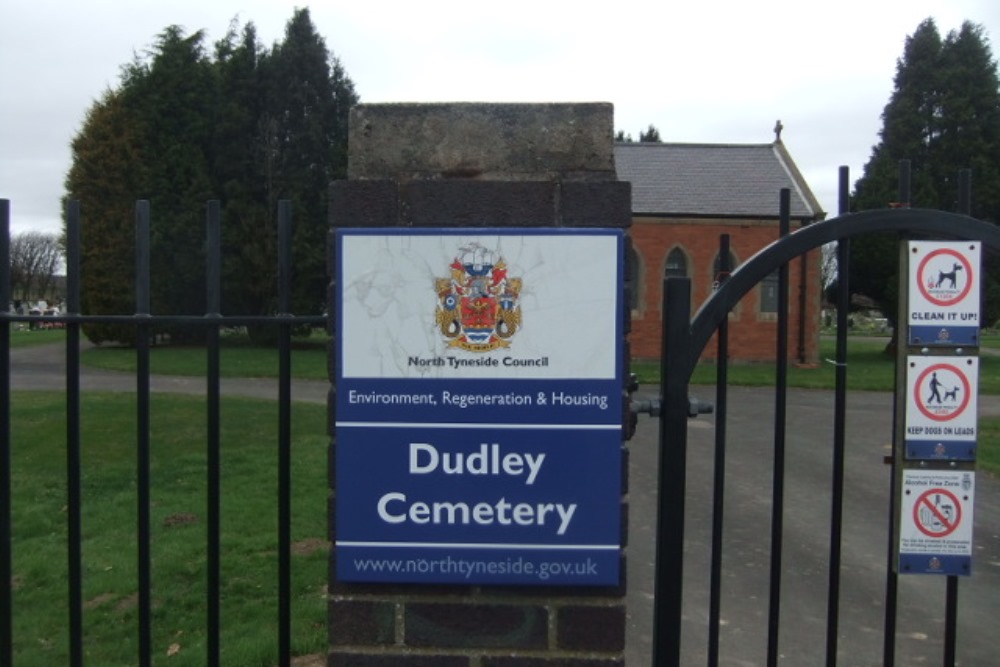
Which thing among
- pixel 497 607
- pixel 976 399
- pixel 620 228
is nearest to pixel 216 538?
pixel 497 607

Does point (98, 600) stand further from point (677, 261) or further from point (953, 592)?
point (677, 261)

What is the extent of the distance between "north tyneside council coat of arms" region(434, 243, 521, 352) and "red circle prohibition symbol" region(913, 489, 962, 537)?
4.12 feet

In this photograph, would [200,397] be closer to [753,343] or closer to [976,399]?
[976,399]

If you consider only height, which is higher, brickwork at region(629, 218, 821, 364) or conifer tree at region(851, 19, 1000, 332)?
conifer tree at region(851, 19, 1000, 332)

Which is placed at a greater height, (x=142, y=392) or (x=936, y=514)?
(x=142, y=392)

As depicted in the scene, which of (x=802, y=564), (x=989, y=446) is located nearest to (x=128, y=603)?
(x=802, y=564)

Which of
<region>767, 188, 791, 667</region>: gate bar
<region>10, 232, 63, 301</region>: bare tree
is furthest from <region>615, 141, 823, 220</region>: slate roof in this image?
<region>10, 232, 63, 301</region>: bare tree

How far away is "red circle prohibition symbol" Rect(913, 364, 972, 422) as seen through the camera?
250cm

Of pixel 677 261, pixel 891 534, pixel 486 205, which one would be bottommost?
pixel 891 534

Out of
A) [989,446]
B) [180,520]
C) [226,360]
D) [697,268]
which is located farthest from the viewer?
[697,268]

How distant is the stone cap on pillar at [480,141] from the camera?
2385 mm

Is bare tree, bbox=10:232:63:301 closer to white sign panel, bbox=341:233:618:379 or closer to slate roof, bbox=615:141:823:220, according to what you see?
slate roof, bbox=615:141:823:220

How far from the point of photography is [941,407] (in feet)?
8.23

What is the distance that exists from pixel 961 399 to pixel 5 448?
2708mm
